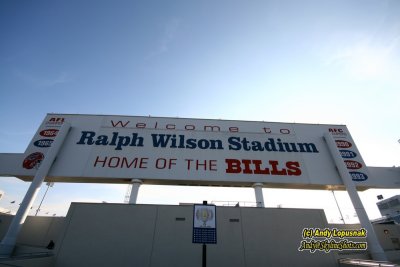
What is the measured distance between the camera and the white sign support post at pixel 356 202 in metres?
13.6

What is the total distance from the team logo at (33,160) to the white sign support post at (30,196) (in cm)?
132

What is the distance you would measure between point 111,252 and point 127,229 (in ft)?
4.84

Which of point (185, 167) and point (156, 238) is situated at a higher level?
point (185, 167)

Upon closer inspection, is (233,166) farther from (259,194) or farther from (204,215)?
(204,215)

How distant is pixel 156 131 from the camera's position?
1872 centimetres

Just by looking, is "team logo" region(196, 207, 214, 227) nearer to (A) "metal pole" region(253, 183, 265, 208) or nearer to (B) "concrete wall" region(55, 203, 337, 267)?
(B) "concrete wall" region(55, 203, 337, 267)

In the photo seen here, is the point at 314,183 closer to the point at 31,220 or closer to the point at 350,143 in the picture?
the point at 350,143

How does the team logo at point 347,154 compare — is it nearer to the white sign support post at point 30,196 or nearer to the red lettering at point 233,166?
the red lettering at point 233,166

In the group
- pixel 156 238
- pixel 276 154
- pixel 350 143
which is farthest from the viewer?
pixel 350 143

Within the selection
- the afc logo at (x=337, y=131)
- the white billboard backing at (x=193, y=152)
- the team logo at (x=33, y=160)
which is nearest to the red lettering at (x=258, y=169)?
the white billboard backing at (x=193, y=152)

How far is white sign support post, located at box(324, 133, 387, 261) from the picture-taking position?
13562 mm

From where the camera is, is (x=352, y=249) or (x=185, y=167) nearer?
(x=352, y=249)

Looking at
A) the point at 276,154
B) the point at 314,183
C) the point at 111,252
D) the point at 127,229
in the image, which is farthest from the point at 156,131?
the point at 314,183

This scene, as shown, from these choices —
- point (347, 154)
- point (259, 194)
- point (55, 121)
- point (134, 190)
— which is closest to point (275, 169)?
point (259, 194)
